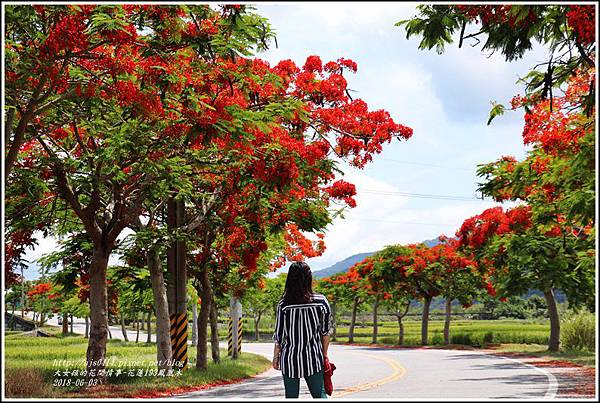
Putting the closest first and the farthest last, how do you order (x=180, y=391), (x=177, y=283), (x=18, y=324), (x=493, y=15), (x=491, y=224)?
1. (x=493, y=15)
2. (x=180, y=391)
3. (x=177, y=283)
4. (x=491, y=224)
5. (x=18, y=324)

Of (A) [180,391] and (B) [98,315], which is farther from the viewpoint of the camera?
(A) [180,391]

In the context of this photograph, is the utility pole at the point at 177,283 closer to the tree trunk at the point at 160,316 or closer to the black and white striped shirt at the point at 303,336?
the tree trunk at the point at 160,316

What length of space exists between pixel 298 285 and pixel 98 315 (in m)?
9.97

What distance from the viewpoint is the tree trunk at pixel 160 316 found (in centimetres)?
1781

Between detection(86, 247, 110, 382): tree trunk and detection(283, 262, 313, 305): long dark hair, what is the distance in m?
9.78

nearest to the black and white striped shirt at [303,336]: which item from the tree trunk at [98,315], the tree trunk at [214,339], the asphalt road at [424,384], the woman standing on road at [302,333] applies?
the woman standing on road at [302,333]

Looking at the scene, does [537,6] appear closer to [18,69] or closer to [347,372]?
[18,69]

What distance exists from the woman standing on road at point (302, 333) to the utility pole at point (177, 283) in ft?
41.8

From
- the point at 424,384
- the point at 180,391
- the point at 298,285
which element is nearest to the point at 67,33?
the point at 298,285

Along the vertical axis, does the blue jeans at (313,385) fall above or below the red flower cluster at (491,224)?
below

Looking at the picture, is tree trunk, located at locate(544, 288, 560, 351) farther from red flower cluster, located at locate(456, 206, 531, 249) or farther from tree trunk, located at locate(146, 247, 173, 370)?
tree trunk, located at locate(146, 247, 173, 370)

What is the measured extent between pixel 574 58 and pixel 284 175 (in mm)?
6011

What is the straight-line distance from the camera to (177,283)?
63.9ft

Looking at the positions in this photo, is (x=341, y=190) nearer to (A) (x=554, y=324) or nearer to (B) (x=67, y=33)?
(B) (x=67, y=33)
